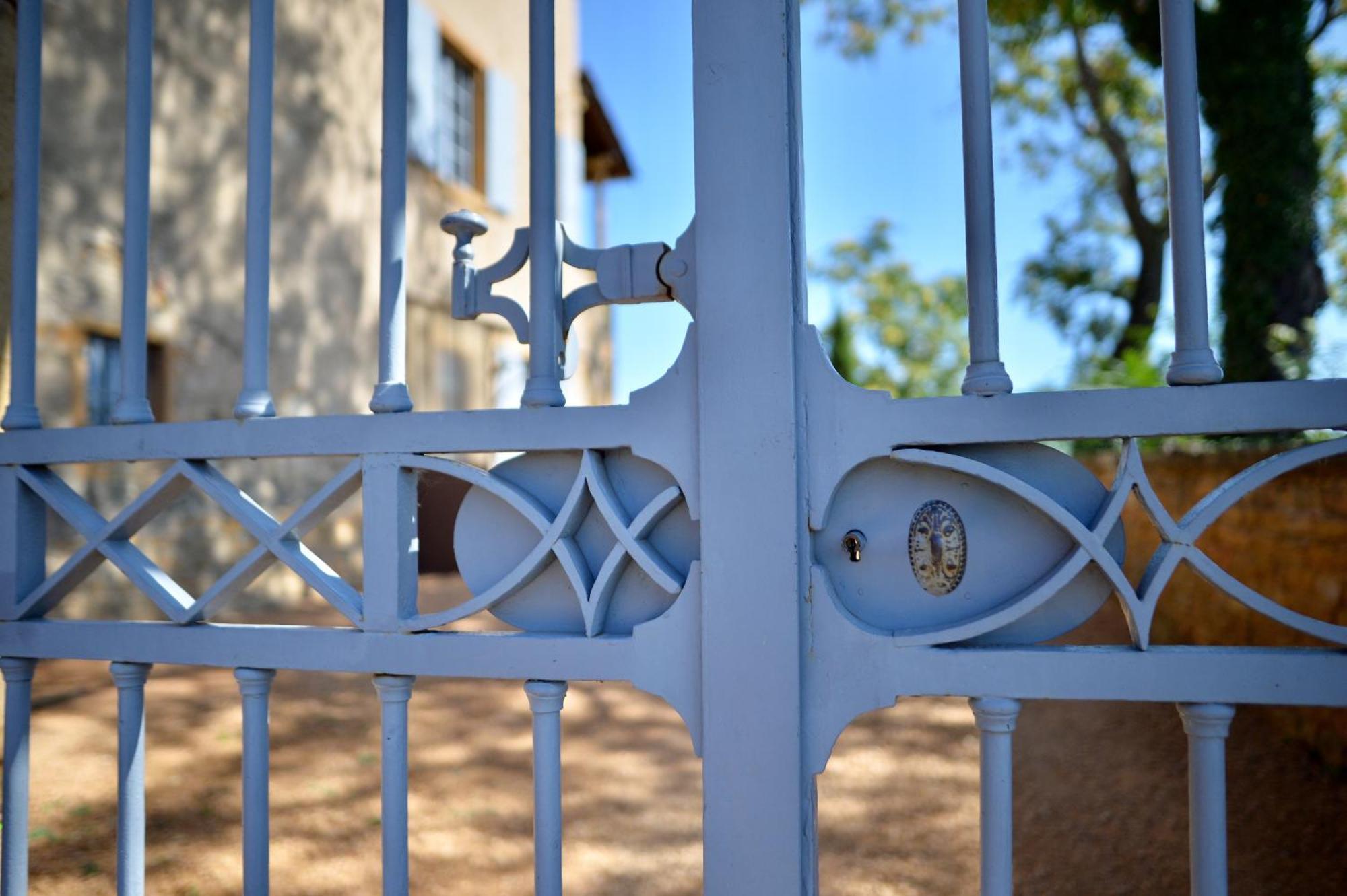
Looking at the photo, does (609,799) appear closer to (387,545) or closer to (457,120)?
(387,545)

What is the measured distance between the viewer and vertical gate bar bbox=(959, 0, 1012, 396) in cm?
105

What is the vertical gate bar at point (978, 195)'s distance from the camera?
1.05m

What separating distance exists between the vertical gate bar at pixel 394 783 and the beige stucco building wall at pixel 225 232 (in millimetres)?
1990

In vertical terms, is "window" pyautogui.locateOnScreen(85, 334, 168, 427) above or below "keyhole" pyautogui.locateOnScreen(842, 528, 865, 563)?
above

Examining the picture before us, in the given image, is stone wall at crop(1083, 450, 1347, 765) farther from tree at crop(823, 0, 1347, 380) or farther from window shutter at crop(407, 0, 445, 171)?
window shutter at crop(407, 0, 445, 171)

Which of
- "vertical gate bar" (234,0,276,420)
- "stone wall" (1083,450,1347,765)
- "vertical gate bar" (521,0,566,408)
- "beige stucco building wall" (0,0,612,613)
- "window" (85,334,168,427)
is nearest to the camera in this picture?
"vertical gate bar" (521,0,566,408)

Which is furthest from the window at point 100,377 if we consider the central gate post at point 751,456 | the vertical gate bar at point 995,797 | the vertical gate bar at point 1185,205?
the vertical gate bar at point 1185,205

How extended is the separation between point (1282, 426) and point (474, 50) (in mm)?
8381

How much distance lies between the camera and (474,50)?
7992 millimetres

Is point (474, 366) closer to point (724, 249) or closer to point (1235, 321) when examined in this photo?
point (1235, 321)

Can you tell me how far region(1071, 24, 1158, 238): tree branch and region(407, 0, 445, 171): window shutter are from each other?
6838 millimetres

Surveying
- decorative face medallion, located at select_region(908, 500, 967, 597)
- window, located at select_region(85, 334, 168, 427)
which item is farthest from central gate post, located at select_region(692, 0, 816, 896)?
window, located at select_region(85, 334, 168, 427)

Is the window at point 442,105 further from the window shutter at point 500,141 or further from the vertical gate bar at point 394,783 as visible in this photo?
the vertical gate bar at point 394,783

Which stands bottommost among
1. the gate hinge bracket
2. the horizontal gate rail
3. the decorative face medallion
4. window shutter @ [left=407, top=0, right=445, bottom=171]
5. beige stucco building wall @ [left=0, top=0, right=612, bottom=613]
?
the decorative face medallion
